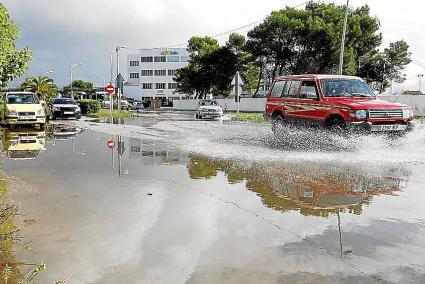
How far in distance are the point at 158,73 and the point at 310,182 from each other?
376ft

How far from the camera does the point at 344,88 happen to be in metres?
12.6

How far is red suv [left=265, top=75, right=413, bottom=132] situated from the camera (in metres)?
11.2

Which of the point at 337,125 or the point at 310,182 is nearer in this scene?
the point at 310,182

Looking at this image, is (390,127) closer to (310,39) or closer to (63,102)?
(63,102)

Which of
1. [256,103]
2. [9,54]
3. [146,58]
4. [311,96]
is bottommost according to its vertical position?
[256,103]

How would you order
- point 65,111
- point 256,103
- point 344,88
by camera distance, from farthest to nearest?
point 256,103 < point 65,111 < point 344,88

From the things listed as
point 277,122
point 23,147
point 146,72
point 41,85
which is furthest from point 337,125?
point 146,72

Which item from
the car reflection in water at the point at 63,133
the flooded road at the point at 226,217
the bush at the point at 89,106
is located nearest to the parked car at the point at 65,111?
the bush at the point at 89,106

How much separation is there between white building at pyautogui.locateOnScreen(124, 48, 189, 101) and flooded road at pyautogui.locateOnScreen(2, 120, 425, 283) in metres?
108

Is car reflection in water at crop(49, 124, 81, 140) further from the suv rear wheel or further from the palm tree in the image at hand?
the palm tree

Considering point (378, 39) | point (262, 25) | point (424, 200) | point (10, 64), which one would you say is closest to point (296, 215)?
point (424, 200)

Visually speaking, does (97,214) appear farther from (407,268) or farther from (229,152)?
(229,152)

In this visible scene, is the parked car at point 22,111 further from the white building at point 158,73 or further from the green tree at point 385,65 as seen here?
the white building at point 158,73

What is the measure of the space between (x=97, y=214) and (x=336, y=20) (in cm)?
4927
